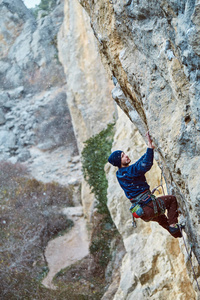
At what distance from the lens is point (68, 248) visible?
1127 centimetres

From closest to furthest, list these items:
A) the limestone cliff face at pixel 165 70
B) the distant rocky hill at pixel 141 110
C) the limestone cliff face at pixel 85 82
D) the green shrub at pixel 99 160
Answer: the limestone cliff face at pixel 165 70 < the distant rocky hill at pixel 141 110 < the green shrub at pixel 99 160 < the limestone cliff face at pixel 85 82

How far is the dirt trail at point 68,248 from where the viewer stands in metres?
10.1

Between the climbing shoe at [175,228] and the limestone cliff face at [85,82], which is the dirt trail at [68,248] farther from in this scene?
the climbing shoe at [175,228]

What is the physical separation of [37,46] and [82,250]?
22.8 metres

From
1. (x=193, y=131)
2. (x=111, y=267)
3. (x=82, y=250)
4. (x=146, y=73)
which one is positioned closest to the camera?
(x=193, y=131)

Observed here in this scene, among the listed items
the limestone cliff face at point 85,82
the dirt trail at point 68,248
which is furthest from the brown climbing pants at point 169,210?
the limestone cliff face at point 85,82

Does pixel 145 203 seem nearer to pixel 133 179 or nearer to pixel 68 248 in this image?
pixel 133 179

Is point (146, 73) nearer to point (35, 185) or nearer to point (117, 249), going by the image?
point (117, 249)

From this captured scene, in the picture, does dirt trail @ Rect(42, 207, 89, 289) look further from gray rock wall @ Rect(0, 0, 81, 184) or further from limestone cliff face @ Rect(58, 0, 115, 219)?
gray rock wall @ Rect(0, 0, 81, 184)

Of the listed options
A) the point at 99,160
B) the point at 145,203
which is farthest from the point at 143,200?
the point at 99,160

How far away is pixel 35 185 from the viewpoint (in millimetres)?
15891

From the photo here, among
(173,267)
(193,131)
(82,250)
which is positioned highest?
(193,131)

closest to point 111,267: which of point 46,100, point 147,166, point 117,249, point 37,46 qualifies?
point 117,249

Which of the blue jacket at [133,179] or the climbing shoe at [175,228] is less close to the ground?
the blue jacket at [133,179]
